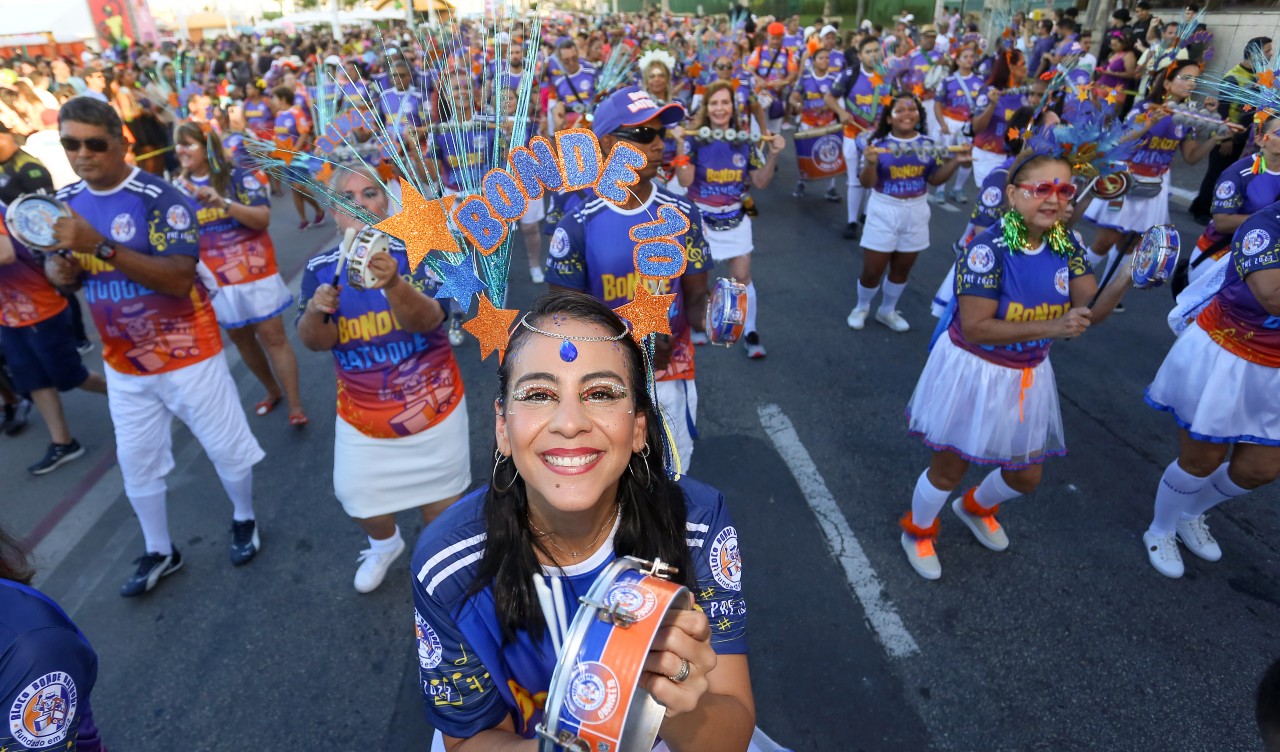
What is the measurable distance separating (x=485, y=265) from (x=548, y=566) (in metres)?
0.77

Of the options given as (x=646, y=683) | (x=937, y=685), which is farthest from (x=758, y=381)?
(x=646, y=683)

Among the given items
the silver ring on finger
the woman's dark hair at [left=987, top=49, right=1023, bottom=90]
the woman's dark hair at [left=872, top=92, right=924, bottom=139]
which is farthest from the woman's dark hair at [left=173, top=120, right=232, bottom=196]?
the woman's dark hair at [left=987, top=49, right=1023, bottom=90]

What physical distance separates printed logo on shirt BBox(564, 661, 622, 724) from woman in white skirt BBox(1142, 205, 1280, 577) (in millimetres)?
3351

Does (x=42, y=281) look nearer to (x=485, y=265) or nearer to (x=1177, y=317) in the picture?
(x=485, y=265)

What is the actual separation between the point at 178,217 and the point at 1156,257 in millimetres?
4300

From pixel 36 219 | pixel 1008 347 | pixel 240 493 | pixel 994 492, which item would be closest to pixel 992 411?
pixel 1008 347

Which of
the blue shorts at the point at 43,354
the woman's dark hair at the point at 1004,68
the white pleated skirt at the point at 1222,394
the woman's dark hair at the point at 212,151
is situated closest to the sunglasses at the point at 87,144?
the woman's dark hair at the point at 212,151

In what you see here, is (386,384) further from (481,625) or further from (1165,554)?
(1165,554)

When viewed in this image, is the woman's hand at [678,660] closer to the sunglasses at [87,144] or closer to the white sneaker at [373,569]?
the white sneaker at [373,569]

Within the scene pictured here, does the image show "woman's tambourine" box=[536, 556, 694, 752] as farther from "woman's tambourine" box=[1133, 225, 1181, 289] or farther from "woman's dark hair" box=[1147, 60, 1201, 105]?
"woman's dark hair" box=[1147, 60, 1201, 105]

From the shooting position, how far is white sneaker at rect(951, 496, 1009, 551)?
3.70 meters

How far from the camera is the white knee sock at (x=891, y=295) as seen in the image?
6340mm

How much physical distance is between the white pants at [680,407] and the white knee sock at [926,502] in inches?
46.6

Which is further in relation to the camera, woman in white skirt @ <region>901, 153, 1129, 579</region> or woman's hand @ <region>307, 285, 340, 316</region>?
woman in white skirt @ <region>901, 153, 1129, 579</region>
